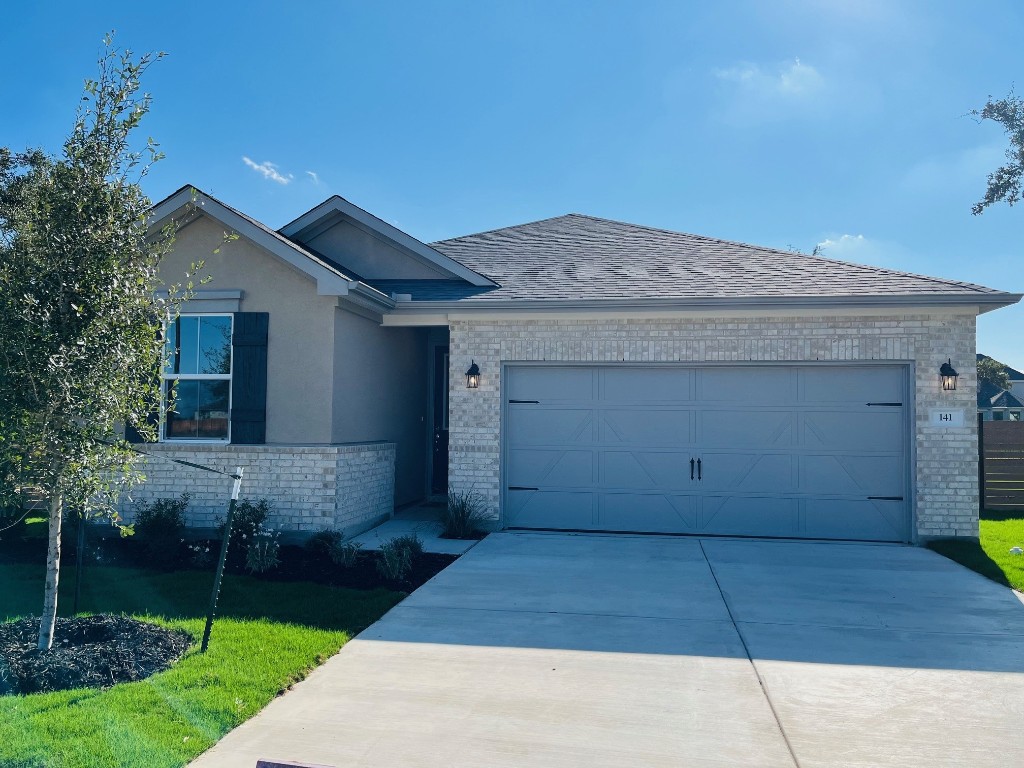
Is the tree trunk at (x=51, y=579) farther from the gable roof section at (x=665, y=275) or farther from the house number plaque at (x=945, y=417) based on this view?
the house number plaque at (x=945, y=417)

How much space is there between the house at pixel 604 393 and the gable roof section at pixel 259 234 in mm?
27

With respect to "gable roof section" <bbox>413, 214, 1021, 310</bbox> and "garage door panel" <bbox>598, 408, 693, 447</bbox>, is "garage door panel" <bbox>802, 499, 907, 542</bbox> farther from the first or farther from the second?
"gable roof section" <bbox>413, 214, 1021, 310</bbox>

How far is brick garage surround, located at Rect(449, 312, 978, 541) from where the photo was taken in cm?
947


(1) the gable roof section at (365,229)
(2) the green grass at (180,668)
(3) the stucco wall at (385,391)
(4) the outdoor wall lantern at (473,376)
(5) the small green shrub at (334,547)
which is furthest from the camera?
(1) the gable roof section at (365,229)

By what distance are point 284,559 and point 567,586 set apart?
3488 millimetres

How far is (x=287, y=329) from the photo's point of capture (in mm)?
9438

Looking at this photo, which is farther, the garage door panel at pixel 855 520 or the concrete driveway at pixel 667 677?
the garage door panel at pixel 855 520

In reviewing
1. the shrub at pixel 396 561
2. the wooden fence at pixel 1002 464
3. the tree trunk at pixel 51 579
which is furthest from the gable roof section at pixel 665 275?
the tree trunk at pixel 51 579

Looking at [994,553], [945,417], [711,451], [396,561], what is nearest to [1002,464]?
[945,417]

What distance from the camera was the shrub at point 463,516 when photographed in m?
9.88

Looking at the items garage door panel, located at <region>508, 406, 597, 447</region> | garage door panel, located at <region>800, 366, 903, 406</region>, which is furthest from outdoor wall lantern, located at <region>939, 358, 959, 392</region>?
garage door panel, located at <region>508, 406, 597, 447</region>

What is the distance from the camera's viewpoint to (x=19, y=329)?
4.85m

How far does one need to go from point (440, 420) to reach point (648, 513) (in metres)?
4.78

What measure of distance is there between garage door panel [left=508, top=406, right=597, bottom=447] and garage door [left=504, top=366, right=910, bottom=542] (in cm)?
1
